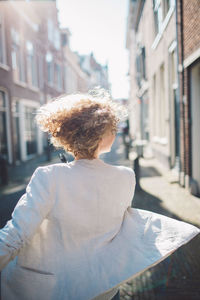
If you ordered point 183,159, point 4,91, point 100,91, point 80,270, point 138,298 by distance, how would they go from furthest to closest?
point 4,91
point 183,159
point 138,298
point 100,91
point 80,270

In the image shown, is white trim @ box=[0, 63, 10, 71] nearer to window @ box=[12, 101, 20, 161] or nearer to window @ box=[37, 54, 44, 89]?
window @ box=[12, 101, 20, 161]

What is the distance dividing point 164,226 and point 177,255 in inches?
70.5

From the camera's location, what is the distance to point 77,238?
1.26 metres

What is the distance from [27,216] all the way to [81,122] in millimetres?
489

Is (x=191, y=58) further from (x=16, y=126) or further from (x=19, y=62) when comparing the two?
(x=19, y=62)

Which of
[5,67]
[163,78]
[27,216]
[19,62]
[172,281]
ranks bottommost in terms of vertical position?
[172,281]

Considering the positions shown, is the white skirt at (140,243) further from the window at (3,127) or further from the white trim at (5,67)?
the white trim at (5,67)

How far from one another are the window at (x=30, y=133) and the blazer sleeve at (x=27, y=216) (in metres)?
12.8

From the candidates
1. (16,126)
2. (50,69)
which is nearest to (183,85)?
(16,126)

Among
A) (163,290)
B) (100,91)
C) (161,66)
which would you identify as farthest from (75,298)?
(161,66)

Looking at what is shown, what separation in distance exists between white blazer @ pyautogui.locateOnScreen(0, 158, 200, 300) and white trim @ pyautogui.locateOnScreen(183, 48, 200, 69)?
417cm

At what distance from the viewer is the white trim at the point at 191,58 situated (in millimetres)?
4750

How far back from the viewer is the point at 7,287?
1.26m

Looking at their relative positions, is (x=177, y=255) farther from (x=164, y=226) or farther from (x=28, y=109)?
(x=28, y=109)
